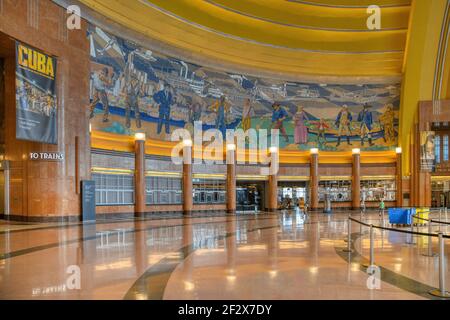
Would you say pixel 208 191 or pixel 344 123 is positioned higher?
pixel 344 123

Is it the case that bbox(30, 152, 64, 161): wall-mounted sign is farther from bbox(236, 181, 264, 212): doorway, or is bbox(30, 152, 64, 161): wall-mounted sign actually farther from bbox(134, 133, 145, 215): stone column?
bbox(236, 181, 264, 212): doorway

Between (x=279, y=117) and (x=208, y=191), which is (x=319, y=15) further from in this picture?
(x=208, y=191)

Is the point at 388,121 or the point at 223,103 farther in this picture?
the point at 388,121

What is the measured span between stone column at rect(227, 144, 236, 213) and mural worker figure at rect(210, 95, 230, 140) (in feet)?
3.74

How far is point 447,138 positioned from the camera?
106ft

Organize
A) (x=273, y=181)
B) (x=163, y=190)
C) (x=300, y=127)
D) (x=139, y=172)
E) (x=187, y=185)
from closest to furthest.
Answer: (x=139, y=172) → (x=163, y=190) → (x=187, y=185) → (x=273, y=181) → (x=300, y=127)

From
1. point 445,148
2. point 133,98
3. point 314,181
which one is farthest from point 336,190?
point 133,98

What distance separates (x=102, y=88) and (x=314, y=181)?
16.6 m

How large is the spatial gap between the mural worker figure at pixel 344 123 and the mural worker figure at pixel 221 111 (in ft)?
29.7

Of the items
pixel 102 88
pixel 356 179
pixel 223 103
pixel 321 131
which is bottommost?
pixel 356 179

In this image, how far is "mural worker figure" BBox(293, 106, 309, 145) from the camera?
100 ft

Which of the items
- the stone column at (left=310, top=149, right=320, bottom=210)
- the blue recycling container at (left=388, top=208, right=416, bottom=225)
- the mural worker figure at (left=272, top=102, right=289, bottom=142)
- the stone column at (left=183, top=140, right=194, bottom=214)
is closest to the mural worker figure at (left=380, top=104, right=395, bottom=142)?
the stone column at (left=310, top=149, right=320, bottom=210)

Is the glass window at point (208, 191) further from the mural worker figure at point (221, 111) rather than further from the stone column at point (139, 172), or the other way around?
the stone column at point (139, 172)

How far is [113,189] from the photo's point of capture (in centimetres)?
2131
